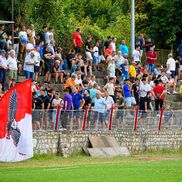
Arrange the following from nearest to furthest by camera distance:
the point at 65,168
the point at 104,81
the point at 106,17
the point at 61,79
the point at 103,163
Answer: the point at 65,168 < the point at 103,163 < the point at 61,79 < the point at 104,81 < the point at 106,17

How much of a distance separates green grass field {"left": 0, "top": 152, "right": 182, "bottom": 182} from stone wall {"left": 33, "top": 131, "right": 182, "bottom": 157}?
16.8 inches

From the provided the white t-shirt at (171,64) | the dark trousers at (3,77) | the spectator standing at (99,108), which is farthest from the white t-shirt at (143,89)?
the dark trousers at (3,77)

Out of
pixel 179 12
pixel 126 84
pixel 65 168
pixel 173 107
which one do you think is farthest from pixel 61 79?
pixel 179 12

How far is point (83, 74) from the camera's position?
42750mm

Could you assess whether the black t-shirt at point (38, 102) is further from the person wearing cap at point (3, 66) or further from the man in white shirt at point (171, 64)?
the man in white shirt at point (171, 64)

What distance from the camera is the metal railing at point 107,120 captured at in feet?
121

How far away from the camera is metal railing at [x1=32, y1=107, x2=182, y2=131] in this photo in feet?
121

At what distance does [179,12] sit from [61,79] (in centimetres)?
2255

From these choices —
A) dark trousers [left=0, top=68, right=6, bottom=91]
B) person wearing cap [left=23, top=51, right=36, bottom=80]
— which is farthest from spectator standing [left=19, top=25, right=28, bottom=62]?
dark trousers [left=0, top=68, right=6, bottom=91]

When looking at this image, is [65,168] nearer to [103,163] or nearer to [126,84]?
[103,163]

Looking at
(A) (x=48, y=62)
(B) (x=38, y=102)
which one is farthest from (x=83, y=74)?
(B) (x=38, y=102)

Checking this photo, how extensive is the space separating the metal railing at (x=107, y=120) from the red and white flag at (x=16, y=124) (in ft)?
19.7

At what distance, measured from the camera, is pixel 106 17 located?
7669cm

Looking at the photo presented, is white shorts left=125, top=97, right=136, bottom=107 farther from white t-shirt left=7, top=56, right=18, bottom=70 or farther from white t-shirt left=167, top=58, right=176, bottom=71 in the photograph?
white t-shirt left=167, top=58, right=176, bottom=71
